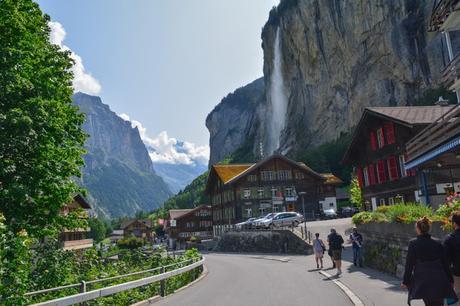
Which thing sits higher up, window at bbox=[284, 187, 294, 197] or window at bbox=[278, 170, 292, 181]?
window at bbox=[278, 170, 292, 181]

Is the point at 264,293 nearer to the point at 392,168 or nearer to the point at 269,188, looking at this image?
the point at 392,168

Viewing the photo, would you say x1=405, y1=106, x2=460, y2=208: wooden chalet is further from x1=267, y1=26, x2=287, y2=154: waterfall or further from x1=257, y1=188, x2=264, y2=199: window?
x1=267, y1=26, x2=287, y2=154: waterfall

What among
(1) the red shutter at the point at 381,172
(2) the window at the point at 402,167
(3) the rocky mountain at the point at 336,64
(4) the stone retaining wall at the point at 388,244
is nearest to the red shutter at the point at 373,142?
(1) the red shutter at the point at 381,172

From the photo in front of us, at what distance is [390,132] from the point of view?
107 ft

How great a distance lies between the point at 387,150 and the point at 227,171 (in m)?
34.5

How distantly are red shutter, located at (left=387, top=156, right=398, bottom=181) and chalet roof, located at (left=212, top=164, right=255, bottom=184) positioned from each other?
3096cm

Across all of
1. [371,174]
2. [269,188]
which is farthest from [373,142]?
[269,188]

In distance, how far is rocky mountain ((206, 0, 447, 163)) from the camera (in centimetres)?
7525

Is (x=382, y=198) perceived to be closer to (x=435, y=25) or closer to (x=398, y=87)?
(x=435, y=25)

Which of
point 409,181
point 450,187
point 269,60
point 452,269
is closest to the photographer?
point 452,269

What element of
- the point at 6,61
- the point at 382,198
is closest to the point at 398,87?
the point at 382,198

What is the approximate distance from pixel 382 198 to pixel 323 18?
71.1 metres

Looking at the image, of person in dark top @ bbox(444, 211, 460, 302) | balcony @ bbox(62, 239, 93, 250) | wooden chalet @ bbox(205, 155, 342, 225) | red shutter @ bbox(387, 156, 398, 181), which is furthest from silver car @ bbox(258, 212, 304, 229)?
person in dark top @ bbox(444, 211, 460, 302)

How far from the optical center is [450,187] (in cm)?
2541
